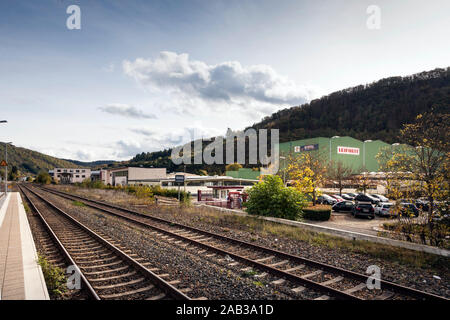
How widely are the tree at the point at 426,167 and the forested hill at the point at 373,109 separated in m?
127

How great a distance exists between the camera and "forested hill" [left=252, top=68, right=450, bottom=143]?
13925 centimetres

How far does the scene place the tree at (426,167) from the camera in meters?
11.1

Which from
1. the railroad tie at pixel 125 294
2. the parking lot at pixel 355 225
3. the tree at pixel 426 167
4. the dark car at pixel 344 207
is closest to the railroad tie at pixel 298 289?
the railroad tie at pixel 125 294

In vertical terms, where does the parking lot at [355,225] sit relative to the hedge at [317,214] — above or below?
below

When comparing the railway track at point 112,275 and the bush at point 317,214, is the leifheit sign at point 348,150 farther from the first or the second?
the railway track at point 112,275

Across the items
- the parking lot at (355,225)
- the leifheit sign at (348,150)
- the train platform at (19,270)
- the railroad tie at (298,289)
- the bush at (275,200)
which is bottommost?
the parking lot at (355,225)

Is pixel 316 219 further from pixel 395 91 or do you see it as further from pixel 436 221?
pixel 395 91

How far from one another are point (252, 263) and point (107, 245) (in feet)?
19.0

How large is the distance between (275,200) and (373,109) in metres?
165

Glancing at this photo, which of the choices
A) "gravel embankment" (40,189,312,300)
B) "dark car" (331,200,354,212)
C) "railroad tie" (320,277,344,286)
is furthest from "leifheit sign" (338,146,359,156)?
"railroad tie" (320,277,344,286)

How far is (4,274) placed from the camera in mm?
7309

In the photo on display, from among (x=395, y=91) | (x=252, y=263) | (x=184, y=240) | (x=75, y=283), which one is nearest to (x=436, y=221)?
(x=252, y=263)

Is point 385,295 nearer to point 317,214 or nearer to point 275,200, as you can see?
point 275,200

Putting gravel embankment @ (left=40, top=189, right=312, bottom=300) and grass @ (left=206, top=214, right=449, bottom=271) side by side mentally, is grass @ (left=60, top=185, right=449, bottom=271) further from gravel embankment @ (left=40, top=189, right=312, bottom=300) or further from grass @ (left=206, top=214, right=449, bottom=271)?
gravel embankment @ (left=40, top=189, right=312, bottom=300)
